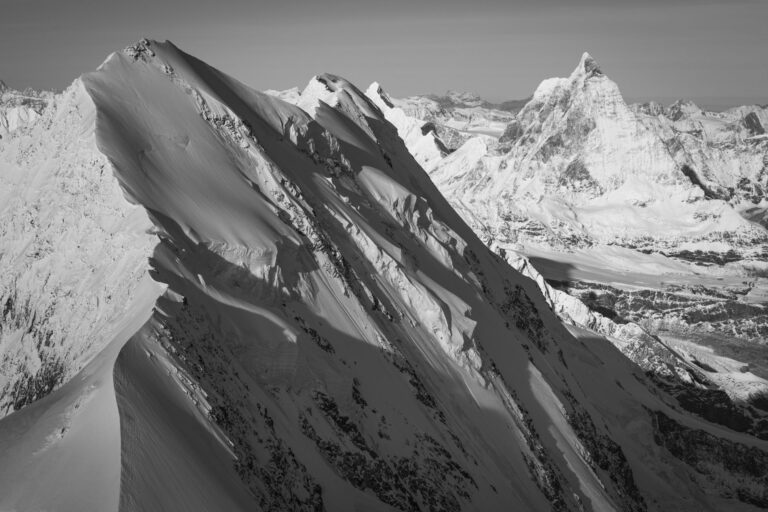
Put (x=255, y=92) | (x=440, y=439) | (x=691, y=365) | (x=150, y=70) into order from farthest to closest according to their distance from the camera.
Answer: (x=691, y=365)
(x=255, y=92)
(x=150, y=70)
(x=440, y=439)

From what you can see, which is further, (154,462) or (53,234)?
(53,234)

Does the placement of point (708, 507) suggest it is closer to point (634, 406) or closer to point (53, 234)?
point (634, 406)

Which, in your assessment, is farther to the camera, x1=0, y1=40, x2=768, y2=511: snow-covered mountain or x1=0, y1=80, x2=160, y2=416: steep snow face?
x1=0, y1=80, x2=160, y2=416: steep snow face

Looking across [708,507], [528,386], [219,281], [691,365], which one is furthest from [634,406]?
[219,281]

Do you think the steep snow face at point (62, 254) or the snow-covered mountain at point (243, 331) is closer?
the snow-covered mountain at point (243, 331)
